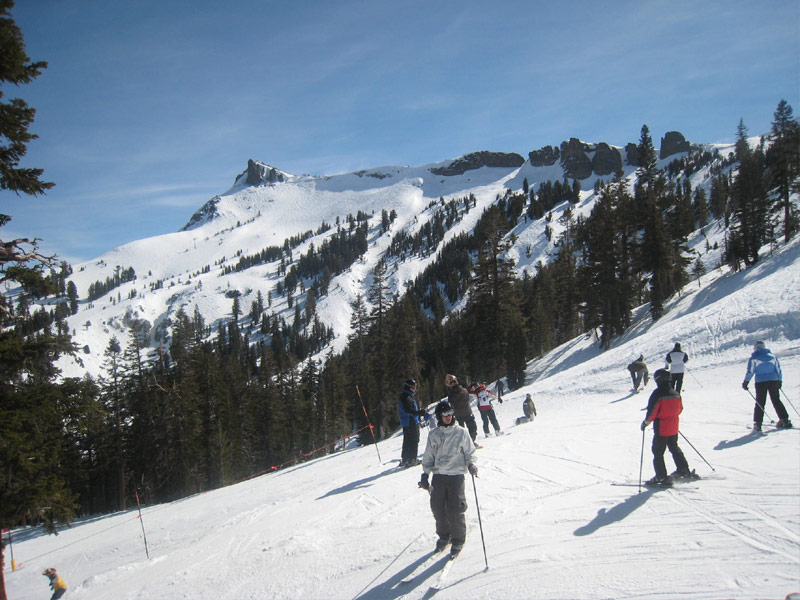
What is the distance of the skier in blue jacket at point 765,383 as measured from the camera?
8.73 metres

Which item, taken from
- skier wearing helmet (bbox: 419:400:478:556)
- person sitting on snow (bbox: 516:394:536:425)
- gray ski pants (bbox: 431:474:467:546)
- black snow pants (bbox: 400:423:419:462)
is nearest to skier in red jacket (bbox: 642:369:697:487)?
skier wearing helmet (bbox: 419:400:478:556)

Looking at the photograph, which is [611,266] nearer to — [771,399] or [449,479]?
[771,399]

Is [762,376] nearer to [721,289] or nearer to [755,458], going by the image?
[755,458]

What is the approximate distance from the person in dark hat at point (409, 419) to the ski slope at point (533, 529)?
561mm

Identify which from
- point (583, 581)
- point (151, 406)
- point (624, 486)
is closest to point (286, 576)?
point (583, 581)

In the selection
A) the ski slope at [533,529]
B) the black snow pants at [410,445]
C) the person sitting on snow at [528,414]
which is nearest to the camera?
the ski slope at [533,529]

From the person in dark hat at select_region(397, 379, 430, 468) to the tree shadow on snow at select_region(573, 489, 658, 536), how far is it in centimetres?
463

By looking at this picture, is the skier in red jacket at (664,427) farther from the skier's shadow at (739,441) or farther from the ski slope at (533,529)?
the skier's shadow at (739,441)

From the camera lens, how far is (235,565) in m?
7.27

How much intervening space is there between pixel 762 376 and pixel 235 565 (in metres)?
11.2

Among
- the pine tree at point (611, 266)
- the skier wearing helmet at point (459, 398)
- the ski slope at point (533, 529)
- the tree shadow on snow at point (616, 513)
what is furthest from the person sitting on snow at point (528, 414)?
the pine tree at point (611, 266)

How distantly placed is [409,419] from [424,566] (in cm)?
537

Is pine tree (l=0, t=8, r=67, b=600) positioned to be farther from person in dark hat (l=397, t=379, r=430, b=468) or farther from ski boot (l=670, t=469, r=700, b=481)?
ski boot (l=670, t=469, r=700, b=481)

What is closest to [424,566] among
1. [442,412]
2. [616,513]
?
[442,412]
